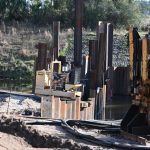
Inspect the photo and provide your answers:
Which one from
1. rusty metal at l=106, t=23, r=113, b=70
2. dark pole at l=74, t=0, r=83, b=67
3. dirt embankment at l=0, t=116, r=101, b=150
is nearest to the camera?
dirt embankment at l=0, t=116, r=101, b=150

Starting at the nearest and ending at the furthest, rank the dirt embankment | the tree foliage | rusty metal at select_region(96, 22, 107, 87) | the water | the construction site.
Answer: the dirt embankment, the construction site, the water, rusty metal at select_region(96, 22, 107, 87), the tree foliage

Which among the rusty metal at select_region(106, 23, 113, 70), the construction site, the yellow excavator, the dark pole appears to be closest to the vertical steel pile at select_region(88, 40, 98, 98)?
the construction site

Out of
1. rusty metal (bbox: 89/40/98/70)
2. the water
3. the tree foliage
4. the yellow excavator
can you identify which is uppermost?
the tree foliage

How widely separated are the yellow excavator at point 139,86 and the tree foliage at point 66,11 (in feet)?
111

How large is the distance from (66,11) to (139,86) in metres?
35.8

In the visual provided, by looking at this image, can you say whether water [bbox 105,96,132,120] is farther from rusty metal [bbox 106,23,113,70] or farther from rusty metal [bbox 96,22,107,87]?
→ rusty metal [bbox 106,23,113,70]

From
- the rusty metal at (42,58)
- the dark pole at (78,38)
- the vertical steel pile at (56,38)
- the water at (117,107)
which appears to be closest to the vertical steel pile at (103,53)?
the water at (117,107)

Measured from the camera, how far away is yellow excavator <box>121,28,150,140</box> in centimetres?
1169

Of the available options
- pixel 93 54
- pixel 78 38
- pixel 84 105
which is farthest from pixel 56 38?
pixel 84 105

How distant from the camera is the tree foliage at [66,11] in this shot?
46.2 m

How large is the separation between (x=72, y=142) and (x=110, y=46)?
12976 mm

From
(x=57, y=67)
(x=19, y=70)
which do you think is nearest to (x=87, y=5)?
(x=19, y=70)

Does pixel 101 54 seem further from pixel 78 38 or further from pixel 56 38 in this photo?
pixel 56 38

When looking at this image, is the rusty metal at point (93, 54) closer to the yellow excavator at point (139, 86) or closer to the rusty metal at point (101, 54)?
the rusty metal at point (101, 54)
